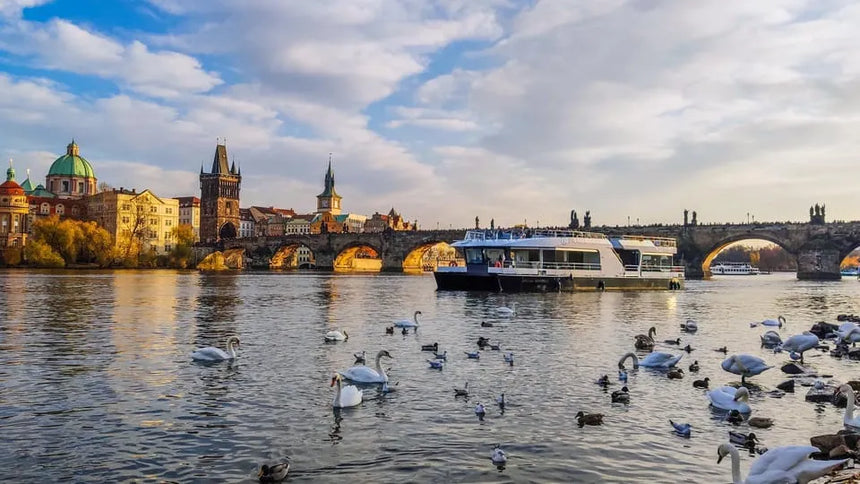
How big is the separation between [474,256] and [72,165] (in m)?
173

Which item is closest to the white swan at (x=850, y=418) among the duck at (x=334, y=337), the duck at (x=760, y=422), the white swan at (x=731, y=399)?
the duck at (x=760, y=422)

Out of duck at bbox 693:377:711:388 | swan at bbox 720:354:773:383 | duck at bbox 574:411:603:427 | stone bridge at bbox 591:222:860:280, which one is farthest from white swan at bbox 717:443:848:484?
stone bridge at bbox 591:222:860:280

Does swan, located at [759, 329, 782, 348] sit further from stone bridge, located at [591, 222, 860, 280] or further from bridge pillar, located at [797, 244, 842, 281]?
bridge pillar, located at [797, 244, 842, 281]

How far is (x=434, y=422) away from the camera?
490 inches

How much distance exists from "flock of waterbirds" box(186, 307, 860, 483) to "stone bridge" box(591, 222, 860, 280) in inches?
3224

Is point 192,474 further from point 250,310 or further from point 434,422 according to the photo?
point 250,310

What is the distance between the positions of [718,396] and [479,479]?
6595mm

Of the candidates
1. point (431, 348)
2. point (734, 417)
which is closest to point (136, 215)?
point (431, 348)

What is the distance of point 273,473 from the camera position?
30.5ft

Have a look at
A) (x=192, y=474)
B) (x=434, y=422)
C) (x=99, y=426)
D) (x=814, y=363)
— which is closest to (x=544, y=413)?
(x=434, y=422)

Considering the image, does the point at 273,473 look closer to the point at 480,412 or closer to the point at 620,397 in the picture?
the point at 480,412

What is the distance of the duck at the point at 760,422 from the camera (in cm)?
1230

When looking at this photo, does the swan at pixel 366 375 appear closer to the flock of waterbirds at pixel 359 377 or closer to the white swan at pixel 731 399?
the flock of waterbirds at pixel 359 377

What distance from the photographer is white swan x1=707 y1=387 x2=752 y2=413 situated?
13.1m
